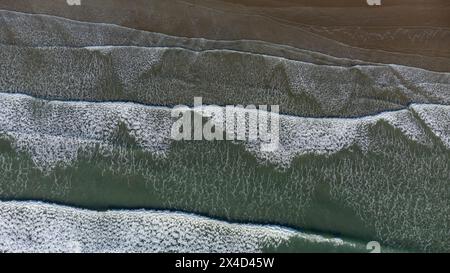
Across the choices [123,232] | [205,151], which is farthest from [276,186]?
[123,232]

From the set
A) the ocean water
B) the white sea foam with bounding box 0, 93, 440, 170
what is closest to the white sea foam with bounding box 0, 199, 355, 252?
the ocean water

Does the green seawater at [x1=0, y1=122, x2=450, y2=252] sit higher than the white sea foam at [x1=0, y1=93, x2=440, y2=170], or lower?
lower

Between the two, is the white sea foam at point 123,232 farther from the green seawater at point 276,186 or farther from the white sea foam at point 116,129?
the white sea foam at point 116,129

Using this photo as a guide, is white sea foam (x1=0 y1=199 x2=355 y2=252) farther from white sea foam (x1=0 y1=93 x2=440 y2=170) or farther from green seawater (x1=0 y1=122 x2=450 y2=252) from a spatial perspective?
white sea foam (x1=0 y1=93 x2=440 y2=170)

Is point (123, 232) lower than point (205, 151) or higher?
lower

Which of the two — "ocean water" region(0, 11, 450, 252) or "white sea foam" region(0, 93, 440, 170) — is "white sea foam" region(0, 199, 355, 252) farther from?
"white sea foam" region(0, 93, 440, 170)

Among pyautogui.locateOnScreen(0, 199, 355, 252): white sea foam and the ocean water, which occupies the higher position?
the ocean water

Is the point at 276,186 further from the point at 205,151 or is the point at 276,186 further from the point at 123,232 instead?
the point at 123,232

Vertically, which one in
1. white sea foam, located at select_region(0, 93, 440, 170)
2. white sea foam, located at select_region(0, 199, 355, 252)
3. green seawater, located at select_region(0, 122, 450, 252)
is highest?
white sea foam, located at select_region(0, 93, 440, 170)

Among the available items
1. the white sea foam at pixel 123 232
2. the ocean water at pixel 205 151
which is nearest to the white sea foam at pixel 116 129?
the ocean water at pixel 205 151

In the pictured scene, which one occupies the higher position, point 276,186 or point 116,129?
point 116,129
